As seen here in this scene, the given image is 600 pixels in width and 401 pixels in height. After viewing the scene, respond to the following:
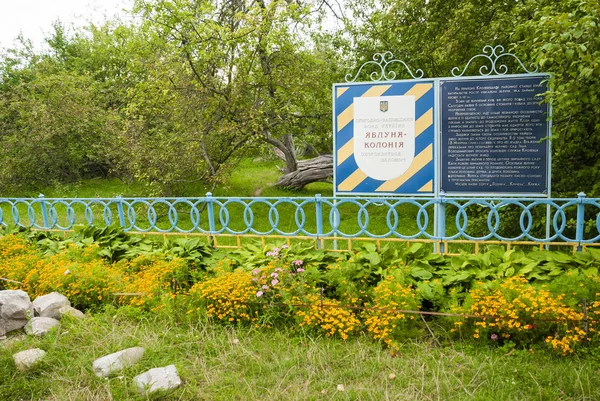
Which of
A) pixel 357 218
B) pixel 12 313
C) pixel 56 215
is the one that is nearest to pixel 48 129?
pixel 56 215

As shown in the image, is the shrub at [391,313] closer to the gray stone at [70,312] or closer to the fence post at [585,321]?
the fence post at [585,321]

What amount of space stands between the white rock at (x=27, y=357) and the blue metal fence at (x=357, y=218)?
86.5 inches

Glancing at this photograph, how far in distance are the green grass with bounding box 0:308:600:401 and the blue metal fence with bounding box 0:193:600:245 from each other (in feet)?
4.94

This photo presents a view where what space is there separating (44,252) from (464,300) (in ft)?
16.8

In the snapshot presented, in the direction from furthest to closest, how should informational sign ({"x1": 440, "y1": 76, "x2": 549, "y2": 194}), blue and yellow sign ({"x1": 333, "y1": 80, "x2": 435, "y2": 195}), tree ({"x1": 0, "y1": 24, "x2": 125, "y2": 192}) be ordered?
tree ({"x1": 0, "y1": 24, "x2": 125, "y2": 192}), blue and yellow sign ({"x1": 333, "y1": 80, "x2": 435, "y2": 195}), informational sign ({"x1": 440, "y1": 76, "x2": 549, "y2": 194})

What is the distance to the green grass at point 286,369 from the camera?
3.13 metres

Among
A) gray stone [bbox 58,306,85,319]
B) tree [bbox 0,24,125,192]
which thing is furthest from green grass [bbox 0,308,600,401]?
tree [bbox 0,24,125,192]

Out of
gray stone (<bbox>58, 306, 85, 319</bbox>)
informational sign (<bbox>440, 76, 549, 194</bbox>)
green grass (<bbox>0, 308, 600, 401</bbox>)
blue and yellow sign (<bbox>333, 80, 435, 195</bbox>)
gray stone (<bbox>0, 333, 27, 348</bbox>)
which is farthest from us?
blue and yellow sign (<bbox>333, 80, 435, 195</bbox>)

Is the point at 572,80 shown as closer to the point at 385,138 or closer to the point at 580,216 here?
the point at 580,216

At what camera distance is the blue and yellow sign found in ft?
18.2

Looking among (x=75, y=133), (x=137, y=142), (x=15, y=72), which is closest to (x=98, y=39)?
(x=15, y=72)

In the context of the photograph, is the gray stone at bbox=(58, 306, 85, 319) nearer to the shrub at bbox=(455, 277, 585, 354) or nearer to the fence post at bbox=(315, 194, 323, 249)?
the fence post at bbox=(315, 194, 323, 249)

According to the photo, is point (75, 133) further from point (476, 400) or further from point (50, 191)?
point (476, 400)

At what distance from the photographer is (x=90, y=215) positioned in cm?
628
